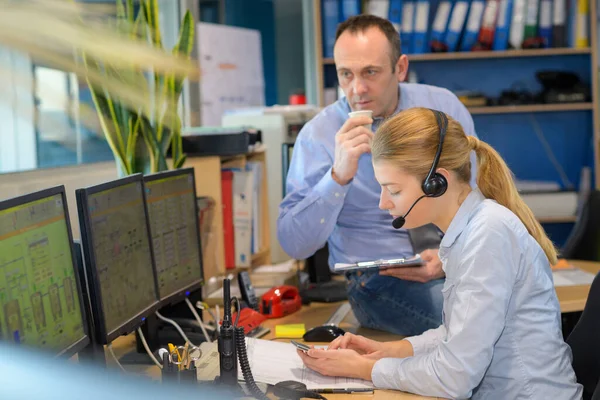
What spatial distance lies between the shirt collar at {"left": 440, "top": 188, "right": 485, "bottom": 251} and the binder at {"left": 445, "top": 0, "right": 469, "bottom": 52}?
319 cm

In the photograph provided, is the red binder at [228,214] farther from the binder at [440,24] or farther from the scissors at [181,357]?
the binder at [440,24]

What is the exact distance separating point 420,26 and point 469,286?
337cm

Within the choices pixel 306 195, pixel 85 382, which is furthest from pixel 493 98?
pixel 85 382

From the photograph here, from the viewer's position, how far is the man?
7.23ft

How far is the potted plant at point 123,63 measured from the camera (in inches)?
96.7

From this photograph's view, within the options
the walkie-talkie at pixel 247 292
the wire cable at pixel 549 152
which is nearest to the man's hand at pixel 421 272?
the walkie-talkie at pixel 247 292

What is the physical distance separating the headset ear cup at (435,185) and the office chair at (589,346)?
0.44 m

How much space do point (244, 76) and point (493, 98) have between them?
→ 156 cm

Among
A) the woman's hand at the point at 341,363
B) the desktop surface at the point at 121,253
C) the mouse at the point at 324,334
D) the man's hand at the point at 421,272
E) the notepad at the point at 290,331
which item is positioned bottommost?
the notepad at the point at 290,331

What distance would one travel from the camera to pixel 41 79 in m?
3.04

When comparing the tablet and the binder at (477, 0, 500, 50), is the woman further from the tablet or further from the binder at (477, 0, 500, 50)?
the binder at (477, 0, 500, 50)

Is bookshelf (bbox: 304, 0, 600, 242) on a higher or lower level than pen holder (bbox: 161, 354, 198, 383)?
higher

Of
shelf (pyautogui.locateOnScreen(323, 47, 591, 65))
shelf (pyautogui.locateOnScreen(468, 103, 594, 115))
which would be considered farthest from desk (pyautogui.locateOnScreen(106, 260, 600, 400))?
shelf (pyautogui.locateOnScreen(323, 47, 591, 65))

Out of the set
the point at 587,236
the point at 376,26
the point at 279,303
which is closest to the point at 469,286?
the point at 279,303
